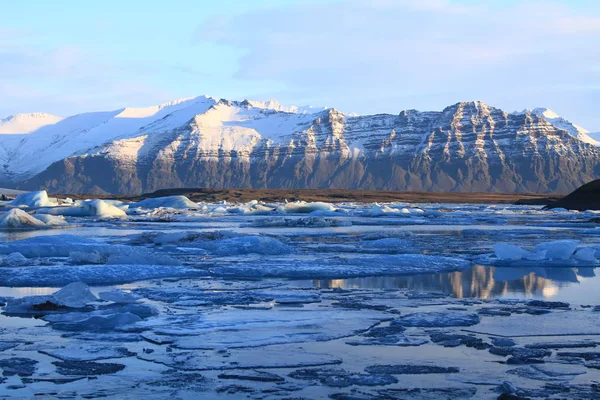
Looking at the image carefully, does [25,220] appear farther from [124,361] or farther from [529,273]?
[124,361]

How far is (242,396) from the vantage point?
242 inches

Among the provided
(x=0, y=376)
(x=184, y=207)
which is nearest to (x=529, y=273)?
(x=0, y=376)

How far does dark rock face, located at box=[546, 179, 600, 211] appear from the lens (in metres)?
58.3

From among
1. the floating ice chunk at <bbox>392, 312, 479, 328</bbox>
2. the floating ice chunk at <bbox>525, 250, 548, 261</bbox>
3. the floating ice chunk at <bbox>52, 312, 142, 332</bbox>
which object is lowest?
the floating ice chunk at <bbox>52, 312, 142, 332</bbox>

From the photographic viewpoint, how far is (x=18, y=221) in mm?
30625

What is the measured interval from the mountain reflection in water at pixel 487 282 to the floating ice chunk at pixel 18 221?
20555mm

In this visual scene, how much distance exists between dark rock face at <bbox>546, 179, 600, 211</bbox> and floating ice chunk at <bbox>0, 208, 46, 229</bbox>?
4112 centimetres

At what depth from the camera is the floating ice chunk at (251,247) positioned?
17953mm

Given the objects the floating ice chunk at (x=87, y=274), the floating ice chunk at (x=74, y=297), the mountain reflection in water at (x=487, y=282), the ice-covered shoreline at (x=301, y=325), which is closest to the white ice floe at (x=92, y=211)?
→ the ice-covered shoreline at (x=301, y=325)

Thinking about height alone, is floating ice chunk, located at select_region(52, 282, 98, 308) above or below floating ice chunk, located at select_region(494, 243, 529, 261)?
below

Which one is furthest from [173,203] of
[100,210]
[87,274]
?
[87,274]

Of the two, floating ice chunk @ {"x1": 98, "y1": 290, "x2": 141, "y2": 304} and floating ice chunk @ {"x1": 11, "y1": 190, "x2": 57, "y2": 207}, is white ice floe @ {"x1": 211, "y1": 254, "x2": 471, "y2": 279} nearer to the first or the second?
floating ice chunk @ {"x1": 98, "y1": 290, "x2": 141, "y2": 304}

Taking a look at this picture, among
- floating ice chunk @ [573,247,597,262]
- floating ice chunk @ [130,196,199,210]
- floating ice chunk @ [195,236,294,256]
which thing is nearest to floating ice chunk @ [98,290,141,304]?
floating ice chunk @ [195,236,294,256]

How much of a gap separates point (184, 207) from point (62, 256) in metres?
40.1
